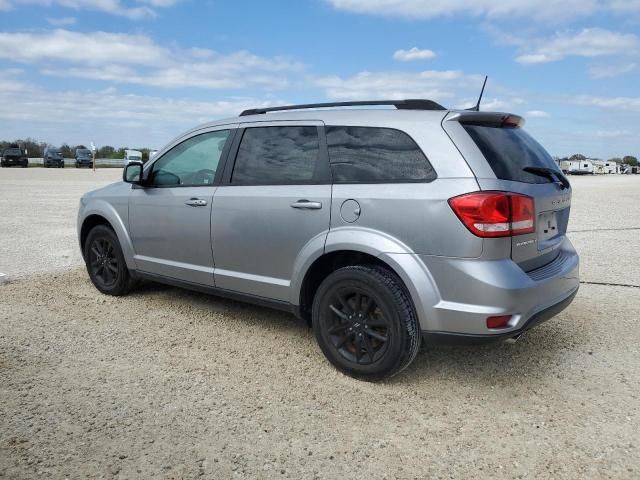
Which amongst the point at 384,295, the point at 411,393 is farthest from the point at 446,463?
the point at 384,295

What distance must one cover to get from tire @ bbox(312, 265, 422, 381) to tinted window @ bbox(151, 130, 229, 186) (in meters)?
1.59

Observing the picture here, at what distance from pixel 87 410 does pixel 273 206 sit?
179cm

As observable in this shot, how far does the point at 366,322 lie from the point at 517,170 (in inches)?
53.0

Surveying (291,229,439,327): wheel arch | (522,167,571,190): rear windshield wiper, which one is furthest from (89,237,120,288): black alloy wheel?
(522,167,571,190): rear windshield wiper

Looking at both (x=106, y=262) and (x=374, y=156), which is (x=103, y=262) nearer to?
(x=106, y=262)

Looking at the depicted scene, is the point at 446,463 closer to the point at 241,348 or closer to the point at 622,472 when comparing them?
the point at 622,472

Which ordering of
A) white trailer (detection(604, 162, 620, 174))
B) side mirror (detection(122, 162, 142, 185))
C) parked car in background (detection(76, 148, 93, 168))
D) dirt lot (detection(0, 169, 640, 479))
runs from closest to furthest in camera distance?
dirt lot (detection(0, 169, 640, 479)) → side mirror (detection(122, 162, 142, 185)) → parked car in background (detection(76, 148, 93, 168)) → white trailer (detection(604, 162, 620, 174))

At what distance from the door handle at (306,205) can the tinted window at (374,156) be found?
8.2 inches

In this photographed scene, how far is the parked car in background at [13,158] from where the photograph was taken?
4303 cm

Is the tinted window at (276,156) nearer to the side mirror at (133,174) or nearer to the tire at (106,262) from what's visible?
the side mirror at (133,174)

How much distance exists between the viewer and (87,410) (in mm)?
3221

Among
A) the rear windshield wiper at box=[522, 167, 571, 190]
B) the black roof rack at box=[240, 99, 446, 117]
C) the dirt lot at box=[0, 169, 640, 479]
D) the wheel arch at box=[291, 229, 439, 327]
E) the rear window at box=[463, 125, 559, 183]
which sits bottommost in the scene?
the dirt lot at box=[0, 169, 640, 479]

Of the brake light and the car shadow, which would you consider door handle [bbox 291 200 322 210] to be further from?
the brake light

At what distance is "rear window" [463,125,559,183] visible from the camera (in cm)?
334
